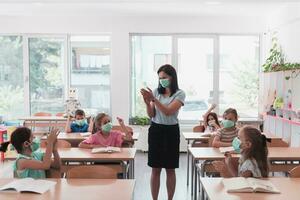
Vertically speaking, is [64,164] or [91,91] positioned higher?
[91,91]

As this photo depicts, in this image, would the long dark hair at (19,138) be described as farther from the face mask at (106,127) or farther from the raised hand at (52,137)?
the face mask at (106,127)

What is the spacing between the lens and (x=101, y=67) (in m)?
8.23

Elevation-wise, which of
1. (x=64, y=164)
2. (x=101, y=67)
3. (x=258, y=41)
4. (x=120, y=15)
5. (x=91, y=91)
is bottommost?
(x=64, y=164)

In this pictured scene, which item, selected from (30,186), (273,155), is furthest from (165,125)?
(30,186)

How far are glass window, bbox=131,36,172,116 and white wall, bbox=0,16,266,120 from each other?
225 mm

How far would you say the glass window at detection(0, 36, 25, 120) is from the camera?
8.23m

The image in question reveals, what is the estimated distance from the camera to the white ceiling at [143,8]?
6.39 meters

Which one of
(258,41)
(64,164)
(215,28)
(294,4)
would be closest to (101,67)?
(215,28)

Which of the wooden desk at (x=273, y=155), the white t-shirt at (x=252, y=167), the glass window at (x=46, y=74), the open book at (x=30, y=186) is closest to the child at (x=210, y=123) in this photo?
the wooden desk at (x=273, y=155)

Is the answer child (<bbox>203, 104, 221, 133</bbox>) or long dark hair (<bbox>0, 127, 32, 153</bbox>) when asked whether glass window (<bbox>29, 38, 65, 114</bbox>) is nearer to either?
child (<bbox>203, 104, 221, 133</bbox>)

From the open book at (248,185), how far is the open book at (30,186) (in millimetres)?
1169

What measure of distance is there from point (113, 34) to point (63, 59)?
1.22 meters

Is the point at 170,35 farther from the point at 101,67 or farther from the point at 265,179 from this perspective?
the point at 265,179

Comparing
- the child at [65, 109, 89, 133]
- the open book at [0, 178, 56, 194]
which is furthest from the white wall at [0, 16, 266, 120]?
the open book at [0, 178, 56, 194]
